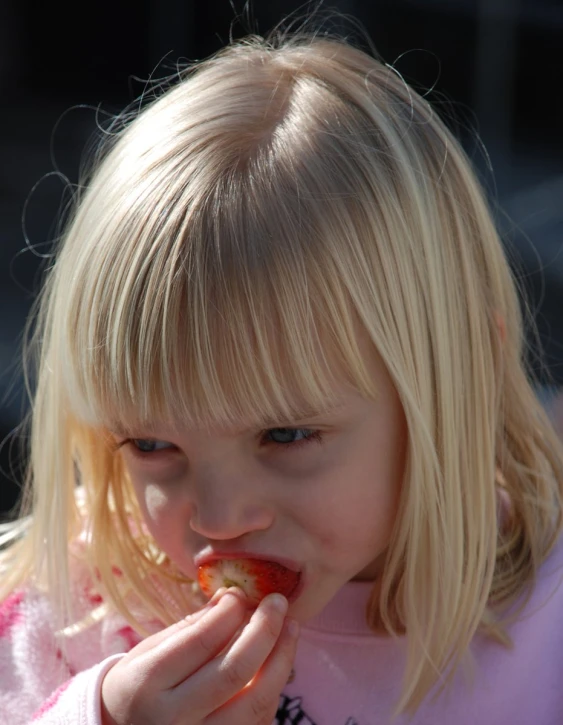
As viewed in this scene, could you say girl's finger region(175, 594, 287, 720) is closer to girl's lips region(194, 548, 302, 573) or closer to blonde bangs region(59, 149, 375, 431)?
girl's lips region(194, 548, 302, 573)

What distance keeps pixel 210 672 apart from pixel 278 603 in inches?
3.2

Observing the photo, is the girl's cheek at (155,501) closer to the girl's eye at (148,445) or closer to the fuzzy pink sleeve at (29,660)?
the girl's eye at (148,445)

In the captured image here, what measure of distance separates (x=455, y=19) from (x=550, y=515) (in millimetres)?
2041

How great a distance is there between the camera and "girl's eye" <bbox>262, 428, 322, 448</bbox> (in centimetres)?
91

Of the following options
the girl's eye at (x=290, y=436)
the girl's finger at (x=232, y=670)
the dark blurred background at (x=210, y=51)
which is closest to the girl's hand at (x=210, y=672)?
the girl's finger at (x=232, y=670)

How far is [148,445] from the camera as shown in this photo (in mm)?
963

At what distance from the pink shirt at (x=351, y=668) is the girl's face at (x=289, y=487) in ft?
0.44

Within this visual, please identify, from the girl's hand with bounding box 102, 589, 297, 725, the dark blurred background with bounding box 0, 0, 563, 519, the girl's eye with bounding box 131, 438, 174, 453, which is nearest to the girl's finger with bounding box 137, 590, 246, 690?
the girl's hand with bounding box 102, 589, 297, 725

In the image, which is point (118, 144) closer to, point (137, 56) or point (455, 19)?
point (455, 19)

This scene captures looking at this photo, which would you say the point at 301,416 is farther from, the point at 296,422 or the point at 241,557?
the point at 241,557

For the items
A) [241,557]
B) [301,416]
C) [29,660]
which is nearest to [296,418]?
[301,416]

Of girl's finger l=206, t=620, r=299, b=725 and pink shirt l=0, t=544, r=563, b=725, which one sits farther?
pink shirt l=0, t=544, r=563, b=725

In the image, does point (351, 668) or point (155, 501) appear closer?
point (155, 501)

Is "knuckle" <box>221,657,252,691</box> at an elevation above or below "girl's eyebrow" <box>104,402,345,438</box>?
below
